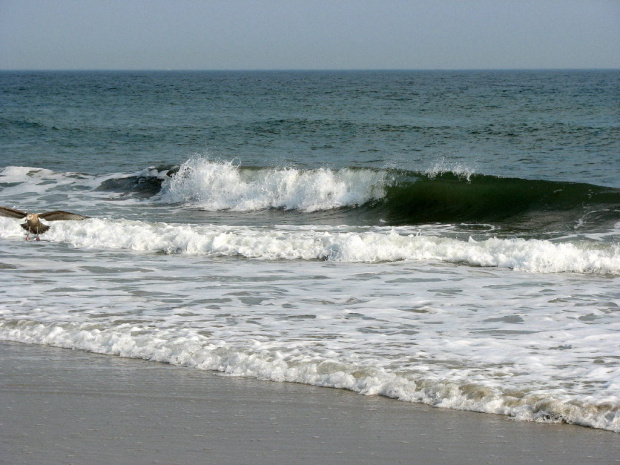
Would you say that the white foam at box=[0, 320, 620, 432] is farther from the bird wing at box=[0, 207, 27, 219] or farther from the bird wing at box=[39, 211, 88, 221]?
the bird wing at box=[0, 207, 27, 219]

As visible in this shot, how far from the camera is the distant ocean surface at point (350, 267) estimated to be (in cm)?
593

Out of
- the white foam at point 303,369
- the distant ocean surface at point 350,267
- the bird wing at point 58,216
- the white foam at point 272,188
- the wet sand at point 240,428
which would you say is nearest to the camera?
the wet sand at point 240,428

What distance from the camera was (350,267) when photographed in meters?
10.2

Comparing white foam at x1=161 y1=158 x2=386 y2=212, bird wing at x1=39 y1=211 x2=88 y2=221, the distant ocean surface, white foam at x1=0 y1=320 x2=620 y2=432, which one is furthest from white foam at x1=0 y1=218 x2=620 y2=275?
white foam at x1=0 y1=320 x2=620 y2=432

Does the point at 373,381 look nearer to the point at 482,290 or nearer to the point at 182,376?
the point at 182,376

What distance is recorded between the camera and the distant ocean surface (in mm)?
5934

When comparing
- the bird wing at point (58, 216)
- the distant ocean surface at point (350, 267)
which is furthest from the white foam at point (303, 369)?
the bird wing at point (58, 216)

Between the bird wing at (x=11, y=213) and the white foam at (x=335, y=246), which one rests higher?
the bird wing at (x=11, y=213)

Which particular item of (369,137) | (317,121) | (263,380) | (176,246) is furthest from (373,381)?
(317,121)

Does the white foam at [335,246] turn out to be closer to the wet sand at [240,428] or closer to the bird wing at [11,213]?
the bird wing at [11,213]

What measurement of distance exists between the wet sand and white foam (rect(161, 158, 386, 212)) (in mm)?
11002

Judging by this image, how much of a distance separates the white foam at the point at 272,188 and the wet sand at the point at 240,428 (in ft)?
36.1

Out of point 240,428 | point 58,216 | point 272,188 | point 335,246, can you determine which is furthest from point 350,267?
point 272,188

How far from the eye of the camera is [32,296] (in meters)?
8.29
